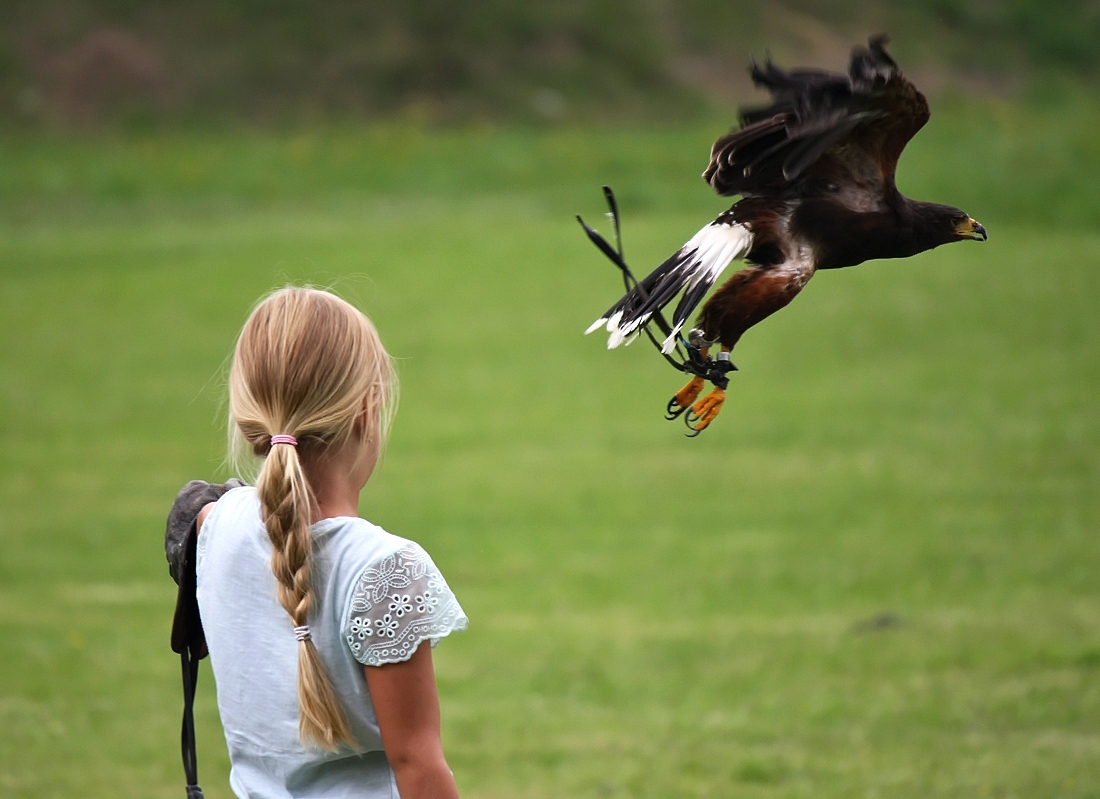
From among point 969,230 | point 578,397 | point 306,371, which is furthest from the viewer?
point 578,397

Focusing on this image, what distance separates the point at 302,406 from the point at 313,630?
1.03 ft

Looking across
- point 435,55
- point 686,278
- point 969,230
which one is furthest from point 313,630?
point 435,55

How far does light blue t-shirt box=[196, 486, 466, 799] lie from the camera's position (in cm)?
179

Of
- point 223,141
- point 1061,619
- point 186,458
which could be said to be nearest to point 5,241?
point 223,141

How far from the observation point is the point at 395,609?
70.3 inches

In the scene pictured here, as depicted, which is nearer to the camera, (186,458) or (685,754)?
(685,754)

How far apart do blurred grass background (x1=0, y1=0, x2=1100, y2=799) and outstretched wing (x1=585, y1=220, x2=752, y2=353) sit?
0.54m

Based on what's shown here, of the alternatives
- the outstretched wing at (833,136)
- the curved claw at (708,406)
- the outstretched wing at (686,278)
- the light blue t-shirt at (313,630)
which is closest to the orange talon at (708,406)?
the curved claw at (708,406)

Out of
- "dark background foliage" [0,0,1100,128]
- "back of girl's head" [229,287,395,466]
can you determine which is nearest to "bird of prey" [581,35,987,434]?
"back of girl's head" [229,287,395,466]

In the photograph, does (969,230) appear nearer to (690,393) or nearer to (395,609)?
(690,393)

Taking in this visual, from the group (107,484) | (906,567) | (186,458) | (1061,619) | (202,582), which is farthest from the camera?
(186,458)

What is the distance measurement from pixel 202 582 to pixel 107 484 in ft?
29.4

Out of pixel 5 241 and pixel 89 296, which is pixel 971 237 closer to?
pixel 89 296

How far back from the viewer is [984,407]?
12.5 m
